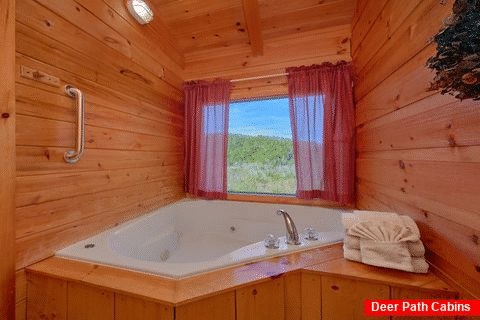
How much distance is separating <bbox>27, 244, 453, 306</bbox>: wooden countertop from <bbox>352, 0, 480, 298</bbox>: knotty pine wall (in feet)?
0.62

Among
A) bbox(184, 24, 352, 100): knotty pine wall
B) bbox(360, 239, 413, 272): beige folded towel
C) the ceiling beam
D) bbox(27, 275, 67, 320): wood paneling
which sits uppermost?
the ceiling beam

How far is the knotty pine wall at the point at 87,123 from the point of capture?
0.92 meters

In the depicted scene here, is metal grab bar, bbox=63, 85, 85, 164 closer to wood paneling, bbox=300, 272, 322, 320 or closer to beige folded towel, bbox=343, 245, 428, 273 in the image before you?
wood paneling, bbox=300, 272, 322, 320

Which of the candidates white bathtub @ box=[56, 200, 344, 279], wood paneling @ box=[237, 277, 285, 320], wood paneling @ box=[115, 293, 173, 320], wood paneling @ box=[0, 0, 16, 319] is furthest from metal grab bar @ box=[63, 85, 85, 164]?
wood paneling @ box=[237, 277, 285, 320]

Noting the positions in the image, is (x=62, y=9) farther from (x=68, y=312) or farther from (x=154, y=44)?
(x=68, y=312)

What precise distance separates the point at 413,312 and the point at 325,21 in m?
2.17

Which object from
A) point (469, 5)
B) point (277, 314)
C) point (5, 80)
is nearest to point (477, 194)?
point (469, 5)

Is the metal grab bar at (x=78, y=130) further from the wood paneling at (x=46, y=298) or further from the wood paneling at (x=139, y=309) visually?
the wood paneling at (x=139, y=309)

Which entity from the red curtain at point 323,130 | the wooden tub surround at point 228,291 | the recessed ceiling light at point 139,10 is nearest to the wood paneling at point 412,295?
the wooden tub surround at point 228,291

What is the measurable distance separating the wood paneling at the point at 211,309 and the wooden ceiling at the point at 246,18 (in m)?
2.06

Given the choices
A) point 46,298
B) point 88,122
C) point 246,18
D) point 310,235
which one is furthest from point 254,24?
point 46,298

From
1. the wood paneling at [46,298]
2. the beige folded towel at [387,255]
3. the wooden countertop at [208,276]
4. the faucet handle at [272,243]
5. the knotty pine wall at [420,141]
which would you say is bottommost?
the wood paneling at [46,298]

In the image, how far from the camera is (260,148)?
7.16 ft

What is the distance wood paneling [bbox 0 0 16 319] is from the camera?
2.63 feet
